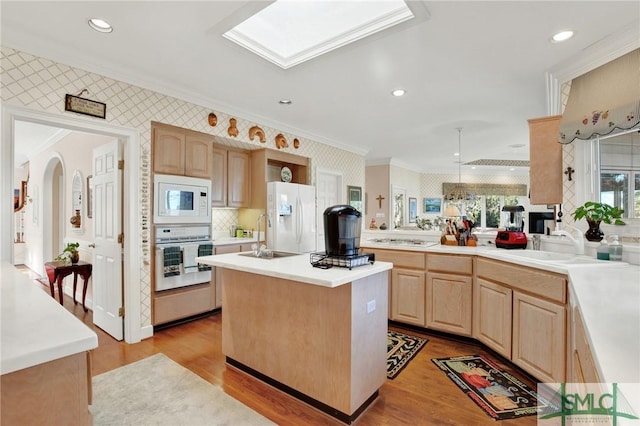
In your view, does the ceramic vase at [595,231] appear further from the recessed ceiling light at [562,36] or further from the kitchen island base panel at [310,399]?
the kitchen island base panel at [310,399]

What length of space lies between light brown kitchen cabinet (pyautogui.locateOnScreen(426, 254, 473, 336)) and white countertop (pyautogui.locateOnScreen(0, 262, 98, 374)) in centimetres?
293

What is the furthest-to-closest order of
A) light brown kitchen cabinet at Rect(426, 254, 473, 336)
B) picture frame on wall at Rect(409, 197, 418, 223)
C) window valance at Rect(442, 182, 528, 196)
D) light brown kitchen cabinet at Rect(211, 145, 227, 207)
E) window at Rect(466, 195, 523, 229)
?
window at Rect(466, 195, 523, 229)
window valance at Rect(442, 182, 528, 196)
picture frame on wall at Rect(409, 197, 418, 223)
light brown kitchen cabinet at Rect(211, 145, 227, 207)
light brown kitchen cabinet at Rect(426, 254, 473, 336)

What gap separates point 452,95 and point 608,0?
1645mm

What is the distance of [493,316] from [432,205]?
765cm

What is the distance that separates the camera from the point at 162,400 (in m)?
2.08

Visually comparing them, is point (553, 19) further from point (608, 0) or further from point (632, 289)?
point (632, 289)

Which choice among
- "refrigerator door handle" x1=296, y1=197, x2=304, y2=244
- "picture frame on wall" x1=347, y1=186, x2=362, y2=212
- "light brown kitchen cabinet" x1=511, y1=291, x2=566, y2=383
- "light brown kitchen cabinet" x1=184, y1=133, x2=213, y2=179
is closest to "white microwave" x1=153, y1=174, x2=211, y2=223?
"light brown kitchen cabinet" x1=184, y1=133, x2=213, y2=179

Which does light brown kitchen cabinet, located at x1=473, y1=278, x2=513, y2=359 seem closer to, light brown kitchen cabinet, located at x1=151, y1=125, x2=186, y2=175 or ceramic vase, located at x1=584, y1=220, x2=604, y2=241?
ceramic vase, located at x1=584, y1=220, x2=604, y2=241

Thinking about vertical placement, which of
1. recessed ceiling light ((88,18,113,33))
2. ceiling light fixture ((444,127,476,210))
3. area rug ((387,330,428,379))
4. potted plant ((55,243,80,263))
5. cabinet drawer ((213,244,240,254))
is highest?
recessed ceiling light ((88,18,113,33))

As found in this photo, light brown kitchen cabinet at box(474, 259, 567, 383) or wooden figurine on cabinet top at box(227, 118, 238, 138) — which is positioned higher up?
wooden figurine on cabinet top at box(227, 118, 238, 138)

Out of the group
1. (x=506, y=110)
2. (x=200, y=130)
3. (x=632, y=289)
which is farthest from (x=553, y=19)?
(x=200, y=130)

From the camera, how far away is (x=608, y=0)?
1938mm

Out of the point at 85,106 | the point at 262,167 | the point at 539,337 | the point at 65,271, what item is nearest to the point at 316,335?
the point at 539,337

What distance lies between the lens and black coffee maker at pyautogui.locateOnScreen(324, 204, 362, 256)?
200cm
